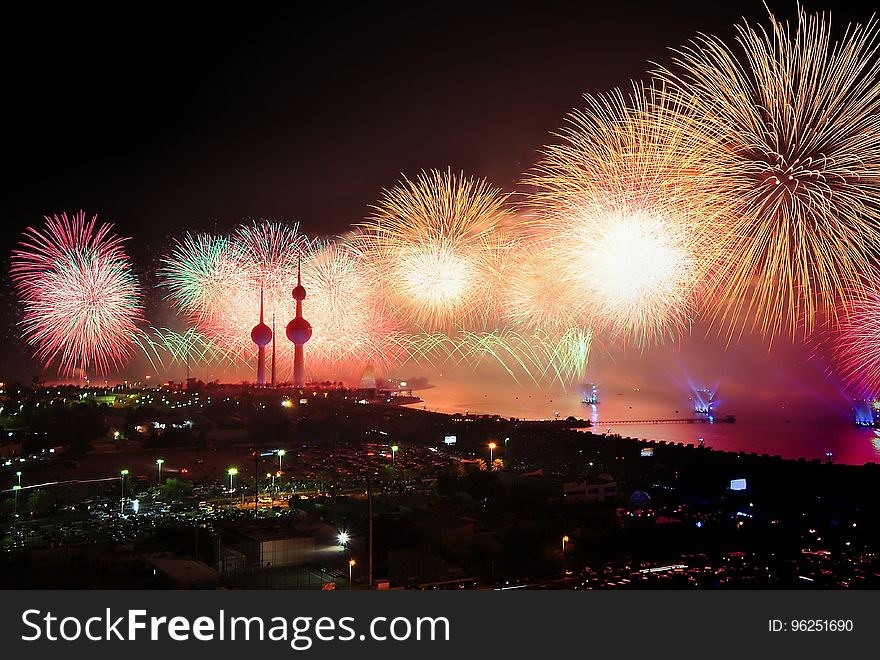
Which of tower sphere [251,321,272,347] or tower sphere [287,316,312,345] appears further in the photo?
tower sphere [251,321,272,347]

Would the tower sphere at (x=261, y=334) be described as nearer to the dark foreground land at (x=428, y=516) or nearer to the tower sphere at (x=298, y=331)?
the tower sphere at (x=298, y=331)

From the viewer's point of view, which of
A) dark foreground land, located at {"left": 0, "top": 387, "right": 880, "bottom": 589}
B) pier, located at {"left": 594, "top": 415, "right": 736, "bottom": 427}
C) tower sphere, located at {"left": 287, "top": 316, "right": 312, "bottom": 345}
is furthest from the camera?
pier, located at {"left": 594, "top": 415, "right": 736, "bottom": 427}

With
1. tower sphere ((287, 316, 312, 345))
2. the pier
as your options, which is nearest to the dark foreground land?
tower sphere ((287, 316, 312, 345))

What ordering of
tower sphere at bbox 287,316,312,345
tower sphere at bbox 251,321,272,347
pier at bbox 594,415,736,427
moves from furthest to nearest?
pier at bbox 594,415,736,427 < tower sphere at bbox 251,321,272,347 < tower sphere at bbox 287,316,312,345

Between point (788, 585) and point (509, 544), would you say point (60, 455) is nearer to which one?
point (509, 544)

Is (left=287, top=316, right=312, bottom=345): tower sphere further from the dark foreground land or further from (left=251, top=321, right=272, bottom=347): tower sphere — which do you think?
(left=251, top=321, right=272, bottom=347): tower sphere

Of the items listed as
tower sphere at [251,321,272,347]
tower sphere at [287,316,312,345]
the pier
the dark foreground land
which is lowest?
the dark foreground land
